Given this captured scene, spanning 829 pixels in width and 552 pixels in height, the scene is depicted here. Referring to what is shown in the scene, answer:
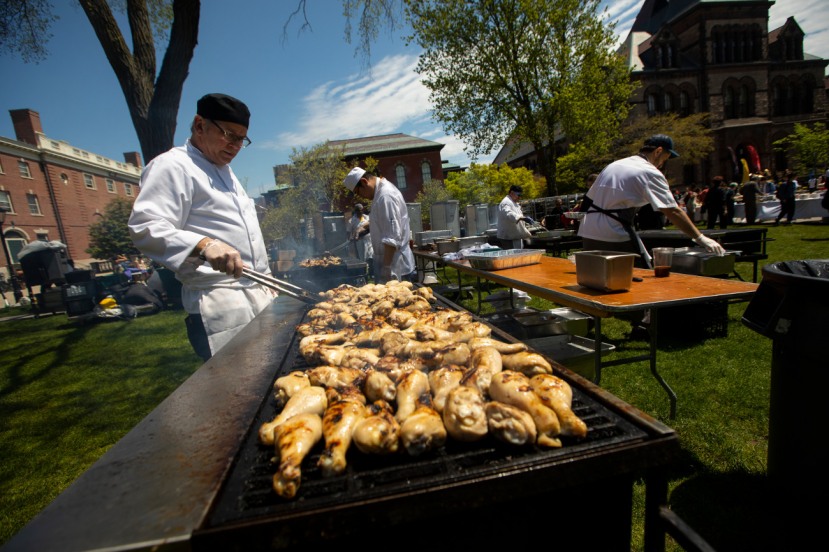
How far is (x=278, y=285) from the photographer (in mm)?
2752

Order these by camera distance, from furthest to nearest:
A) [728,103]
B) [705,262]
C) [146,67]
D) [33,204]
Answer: [728,103] → [33,204] → [146,67] → [705,262]

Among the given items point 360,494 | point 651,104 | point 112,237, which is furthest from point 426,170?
point 360,494

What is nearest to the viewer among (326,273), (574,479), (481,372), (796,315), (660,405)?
(574,479)

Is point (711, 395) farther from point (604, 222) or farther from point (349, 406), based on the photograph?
point (349, 406)

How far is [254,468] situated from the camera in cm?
111

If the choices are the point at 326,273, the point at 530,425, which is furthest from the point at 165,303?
the point at 530,425

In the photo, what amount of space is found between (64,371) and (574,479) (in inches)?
339

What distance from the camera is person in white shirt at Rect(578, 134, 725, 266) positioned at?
398 cm

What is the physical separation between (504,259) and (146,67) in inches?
262

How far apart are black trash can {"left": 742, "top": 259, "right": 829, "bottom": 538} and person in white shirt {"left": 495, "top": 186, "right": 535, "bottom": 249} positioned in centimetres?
705

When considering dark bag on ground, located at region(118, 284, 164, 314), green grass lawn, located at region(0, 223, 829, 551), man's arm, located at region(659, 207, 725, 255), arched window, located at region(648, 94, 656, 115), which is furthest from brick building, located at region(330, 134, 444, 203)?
man's arm, located at region(659, 207, 725, 255)

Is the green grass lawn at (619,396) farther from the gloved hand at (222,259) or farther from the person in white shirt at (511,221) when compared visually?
the gloved hand at (222,259)

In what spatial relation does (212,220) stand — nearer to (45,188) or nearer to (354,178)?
(354,178)

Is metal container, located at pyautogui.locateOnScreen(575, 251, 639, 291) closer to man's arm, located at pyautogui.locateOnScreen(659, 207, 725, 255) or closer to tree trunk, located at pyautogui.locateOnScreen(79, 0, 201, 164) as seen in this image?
man's arm, located at pyautogui.locateOnScreen(659, 207, 725, 255)
